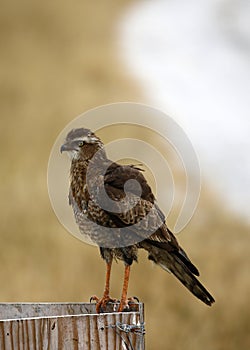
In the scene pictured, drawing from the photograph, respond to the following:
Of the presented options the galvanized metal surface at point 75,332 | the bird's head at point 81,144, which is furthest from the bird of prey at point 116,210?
the galvanized metal surface at point 75,332

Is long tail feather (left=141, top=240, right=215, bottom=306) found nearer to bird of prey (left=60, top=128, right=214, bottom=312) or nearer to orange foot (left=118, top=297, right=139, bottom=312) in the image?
bird of prey (left=60, top=128, right=214, bottom=312)

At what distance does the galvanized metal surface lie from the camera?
1.26m

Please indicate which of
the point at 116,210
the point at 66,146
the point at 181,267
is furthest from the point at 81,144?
the point at 181,267

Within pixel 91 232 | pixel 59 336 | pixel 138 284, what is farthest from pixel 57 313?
pixel 138 284

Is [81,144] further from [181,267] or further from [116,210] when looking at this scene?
[181,267]

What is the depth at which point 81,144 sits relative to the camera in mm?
2045

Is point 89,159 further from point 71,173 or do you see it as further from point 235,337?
point 235,337

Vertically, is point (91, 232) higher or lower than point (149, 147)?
lower

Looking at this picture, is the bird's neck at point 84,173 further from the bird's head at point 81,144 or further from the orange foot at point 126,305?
the orange foot at point 126,305

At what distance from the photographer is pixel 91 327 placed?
1358 millimetres

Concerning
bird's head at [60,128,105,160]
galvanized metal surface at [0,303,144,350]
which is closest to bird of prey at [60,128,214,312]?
bird's head at [60,128,105,160]

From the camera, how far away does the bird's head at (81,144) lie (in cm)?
203

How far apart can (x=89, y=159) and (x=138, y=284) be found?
1.00 meters

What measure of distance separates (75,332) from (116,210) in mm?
660
